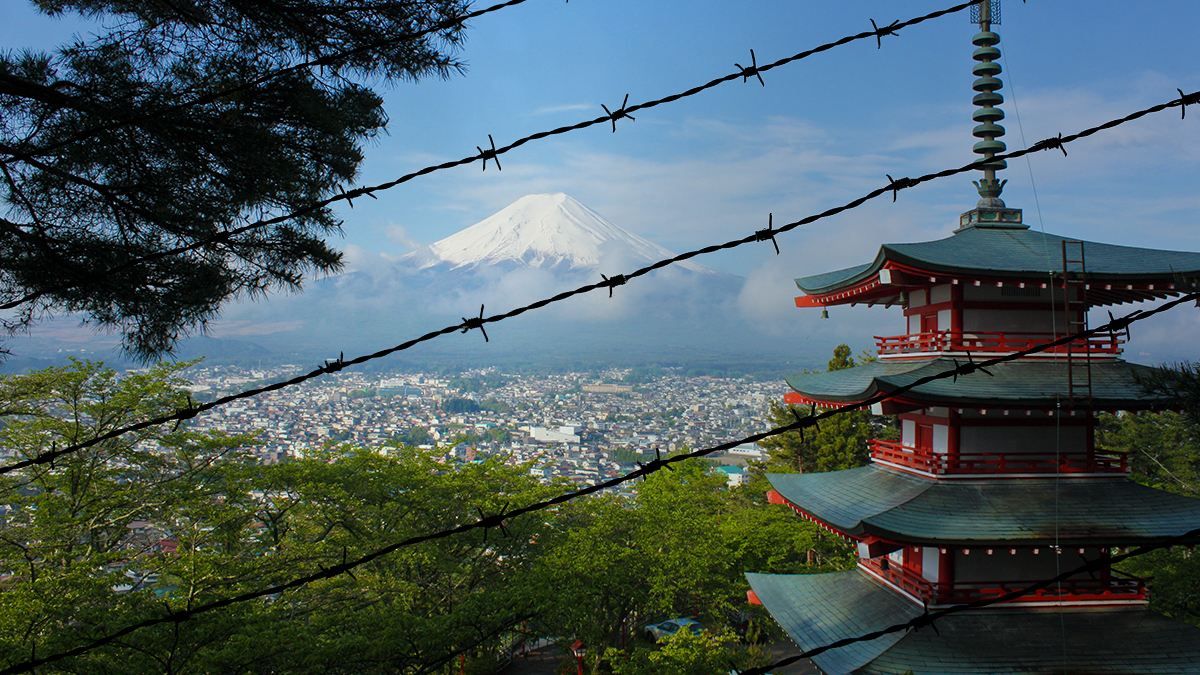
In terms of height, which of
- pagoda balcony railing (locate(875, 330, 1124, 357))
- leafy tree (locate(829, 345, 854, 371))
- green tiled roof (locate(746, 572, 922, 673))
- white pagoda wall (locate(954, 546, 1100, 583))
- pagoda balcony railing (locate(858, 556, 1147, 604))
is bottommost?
green tiled roof (locate(746, 572, 922, 673))

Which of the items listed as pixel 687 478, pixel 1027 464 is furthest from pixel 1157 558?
pixel 687 478

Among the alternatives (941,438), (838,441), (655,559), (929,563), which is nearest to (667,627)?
(655,559)

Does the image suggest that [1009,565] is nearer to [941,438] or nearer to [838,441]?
[941,438]

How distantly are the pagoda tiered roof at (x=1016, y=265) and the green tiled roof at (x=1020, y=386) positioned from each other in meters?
0.91

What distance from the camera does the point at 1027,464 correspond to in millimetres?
8297

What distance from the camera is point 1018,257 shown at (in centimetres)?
855

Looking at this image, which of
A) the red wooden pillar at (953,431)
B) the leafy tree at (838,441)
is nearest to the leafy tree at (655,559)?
the leafy tree at (838,441)

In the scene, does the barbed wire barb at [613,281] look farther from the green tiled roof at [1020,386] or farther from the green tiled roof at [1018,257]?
the green tiled roof at [1018,257]

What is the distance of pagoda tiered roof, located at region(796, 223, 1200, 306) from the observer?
795 centimetres

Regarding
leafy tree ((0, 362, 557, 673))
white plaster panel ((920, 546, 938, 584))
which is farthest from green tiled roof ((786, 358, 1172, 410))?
leafy tree ((0, 362, 557, 673))

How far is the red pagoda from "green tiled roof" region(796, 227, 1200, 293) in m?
0.03

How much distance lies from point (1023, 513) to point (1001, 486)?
465 millimetres

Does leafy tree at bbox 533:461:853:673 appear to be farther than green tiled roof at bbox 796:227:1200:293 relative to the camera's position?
Yes

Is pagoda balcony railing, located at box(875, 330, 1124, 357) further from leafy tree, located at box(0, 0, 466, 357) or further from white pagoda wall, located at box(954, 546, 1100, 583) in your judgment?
leafy tree, located at box(0, 0, 466, 357)
